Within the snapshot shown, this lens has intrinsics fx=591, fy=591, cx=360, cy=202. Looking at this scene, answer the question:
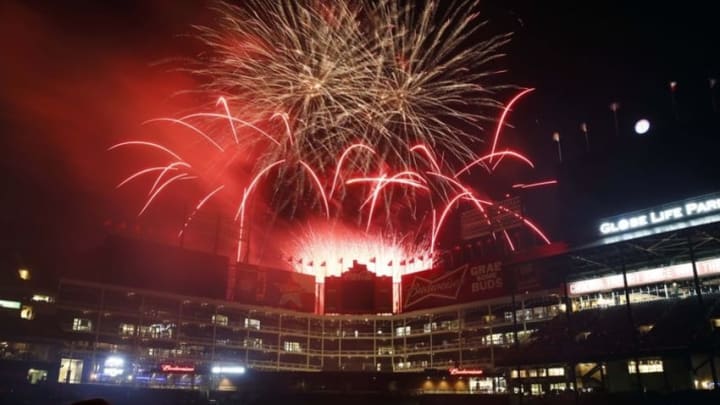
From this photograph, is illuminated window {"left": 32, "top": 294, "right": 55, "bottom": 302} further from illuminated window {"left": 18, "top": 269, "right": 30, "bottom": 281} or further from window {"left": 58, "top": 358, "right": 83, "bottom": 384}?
window {"left": 58, "top": 358, "right": 83, "bottom": 384}

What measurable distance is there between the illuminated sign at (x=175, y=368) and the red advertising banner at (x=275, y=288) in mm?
12903

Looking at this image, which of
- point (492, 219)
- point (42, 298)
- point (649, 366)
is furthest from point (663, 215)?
point (42, 298)

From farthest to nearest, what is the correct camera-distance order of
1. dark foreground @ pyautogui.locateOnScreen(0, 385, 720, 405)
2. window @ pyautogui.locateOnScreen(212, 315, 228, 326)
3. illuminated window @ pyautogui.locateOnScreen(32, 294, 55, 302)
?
window @ pyautogui.locateOnScreen(212, 315, 228, 326) → illuminated window @ pyautogui.locateOnScreen(32, 294, 55, 302) → dark foreground @ pyautogui.locateOnScreen(0, 385, 720, 405)

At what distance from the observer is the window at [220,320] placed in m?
71.6

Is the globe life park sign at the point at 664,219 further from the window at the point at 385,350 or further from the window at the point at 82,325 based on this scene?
the window at the point at 82,325

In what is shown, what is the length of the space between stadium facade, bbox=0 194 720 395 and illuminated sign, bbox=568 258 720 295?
11 centimetres

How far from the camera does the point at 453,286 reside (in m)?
67.8

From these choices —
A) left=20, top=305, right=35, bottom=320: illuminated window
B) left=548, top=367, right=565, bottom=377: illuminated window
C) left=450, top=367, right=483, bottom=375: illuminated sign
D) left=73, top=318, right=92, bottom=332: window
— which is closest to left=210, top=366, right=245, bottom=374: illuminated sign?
left=73, top=318, right=92, bottom=332: window

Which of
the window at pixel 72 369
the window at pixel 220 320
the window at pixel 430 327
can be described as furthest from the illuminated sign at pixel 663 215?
the window at pixel 72 369

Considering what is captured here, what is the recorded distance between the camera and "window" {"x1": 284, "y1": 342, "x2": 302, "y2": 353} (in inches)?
3049

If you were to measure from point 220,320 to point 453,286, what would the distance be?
1128 inches

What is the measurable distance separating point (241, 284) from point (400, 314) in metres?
20.6

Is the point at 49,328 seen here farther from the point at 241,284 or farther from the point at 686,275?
the point at 686,275

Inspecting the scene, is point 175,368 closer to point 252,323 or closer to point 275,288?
point 252,323
